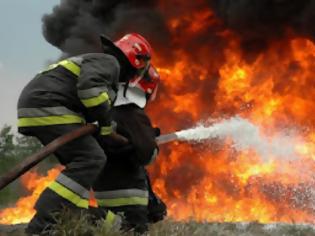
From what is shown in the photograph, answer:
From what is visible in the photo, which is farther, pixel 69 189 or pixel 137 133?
pixel 137 133

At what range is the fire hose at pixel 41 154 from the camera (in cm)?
400

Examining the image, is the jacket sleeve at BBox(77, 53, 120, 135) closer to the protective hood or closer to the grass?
the protective hood

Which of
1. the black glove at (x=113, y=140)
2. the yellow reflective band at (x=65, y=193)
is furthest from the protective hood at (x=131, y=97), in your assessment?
the yellow reflective band at (x=65, y=193)

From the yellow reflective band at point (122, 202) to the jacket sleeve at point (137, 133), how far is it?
0.97ft

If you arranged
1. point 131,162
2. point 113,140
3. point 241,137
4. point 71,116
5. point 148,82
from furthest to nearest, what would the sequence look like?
1. point 241,137
2. point 148,82
3. point 131,162
4. point 113,140
5. point 71,116

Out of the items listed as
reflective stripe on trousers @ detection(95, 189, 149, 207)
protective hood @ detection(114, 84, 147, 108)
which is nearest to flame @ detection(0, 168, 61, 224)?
reflective stripe on trousers @ detection(95, 189, 149, 207)

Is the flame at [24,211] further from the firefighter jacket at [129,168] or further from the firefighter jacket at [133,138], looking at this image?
the firefighter jacket at [133,138]

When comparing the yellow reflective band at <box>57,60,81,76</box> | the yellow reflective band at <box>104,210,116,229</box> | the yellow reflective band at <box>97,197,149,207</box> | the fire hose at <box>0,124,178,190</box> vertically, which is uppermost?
the yellow reflective band at <box>57,60,81,76</box>

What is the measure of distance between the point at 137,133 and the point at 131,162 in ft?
0.83

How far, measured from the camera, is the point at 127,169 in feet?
16.8

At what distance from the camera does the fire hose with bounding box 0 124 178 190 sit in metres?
4.00

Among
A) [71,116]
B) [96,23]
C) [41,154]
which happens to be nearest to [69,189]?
[41,154]

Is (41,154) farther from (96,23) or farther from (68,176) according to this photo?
(96,23)

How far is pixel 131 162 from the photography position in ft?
16.5
